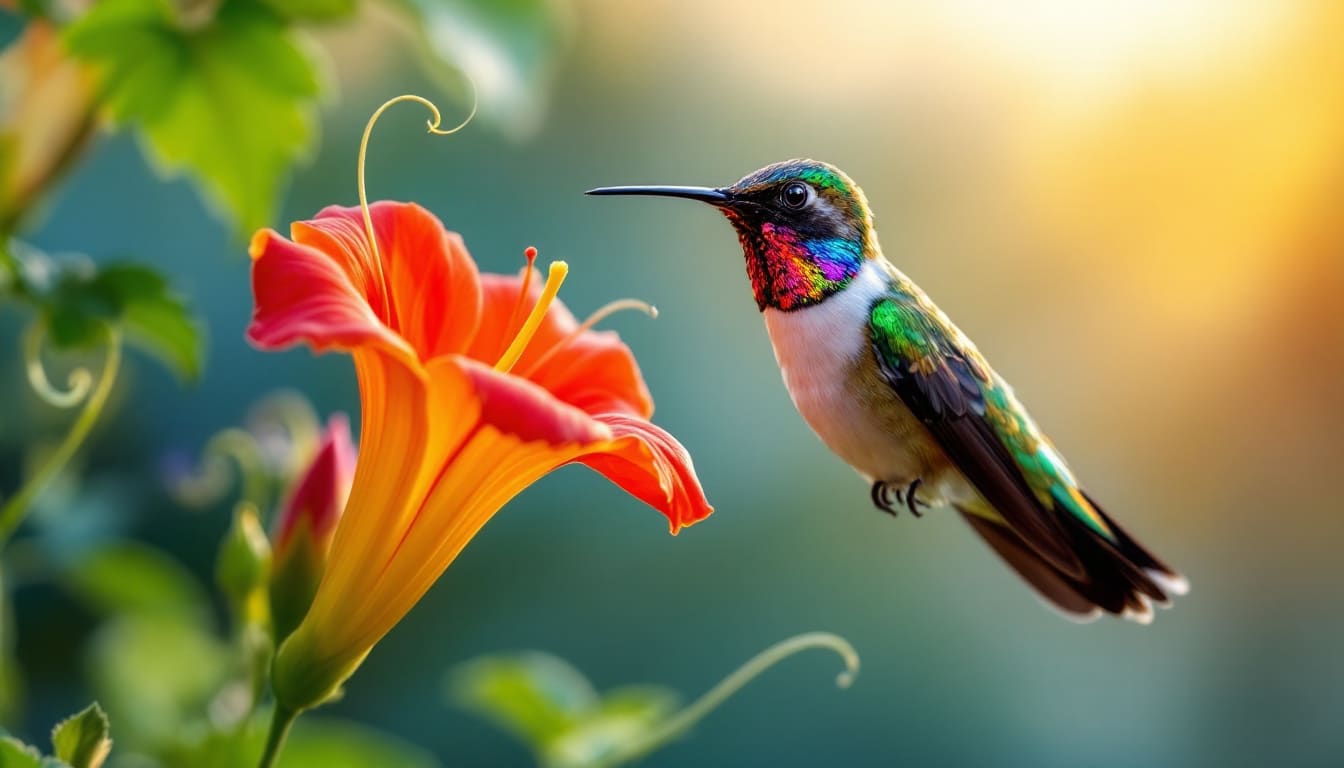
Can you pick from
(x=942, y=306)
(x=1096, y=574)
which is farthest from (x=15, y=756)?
(x=942, y=306)

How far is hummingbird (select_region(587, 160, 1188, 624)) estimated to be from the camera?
1.55 ft

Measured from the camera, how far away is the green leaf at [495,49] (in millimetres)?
735

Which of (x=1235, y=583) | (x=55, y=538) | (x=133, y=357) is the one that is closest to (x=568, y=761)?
(x=55, y=538)

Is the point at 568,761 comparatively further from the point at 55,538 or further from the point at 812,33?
the point at 812,33

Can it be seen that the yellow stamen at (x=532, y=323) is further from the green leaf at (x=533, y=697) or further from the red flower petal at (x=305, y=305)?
the green leaf at (x=533, y=697)

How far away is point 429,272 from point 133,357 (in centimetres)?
123

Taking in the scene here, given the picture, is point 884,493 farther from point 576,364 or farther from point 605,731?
point 605,731

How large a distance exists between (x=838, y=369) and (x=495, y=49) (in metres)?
0.39

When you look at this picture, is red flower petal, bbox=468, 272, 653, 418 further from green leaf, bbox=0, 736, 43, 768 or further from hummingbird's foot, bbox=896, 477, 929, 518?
green leaf, bbox=0, 736, 43, 768

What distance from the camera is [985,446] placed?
0.53m

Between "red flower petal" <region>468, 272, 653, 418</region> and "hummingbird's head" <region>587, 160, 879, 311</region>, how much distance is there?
8 cm

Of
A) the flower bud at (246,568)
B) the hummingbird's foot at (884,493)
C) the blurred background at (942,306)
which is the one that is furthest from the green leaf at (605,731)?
the blurred background at (942,306)

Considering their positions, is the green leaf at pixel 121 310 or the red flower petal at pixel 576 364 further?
the green leaf at pixel 121 310

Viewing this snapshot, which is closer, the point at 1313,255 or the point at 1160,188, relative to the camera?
the point at 1160,188
